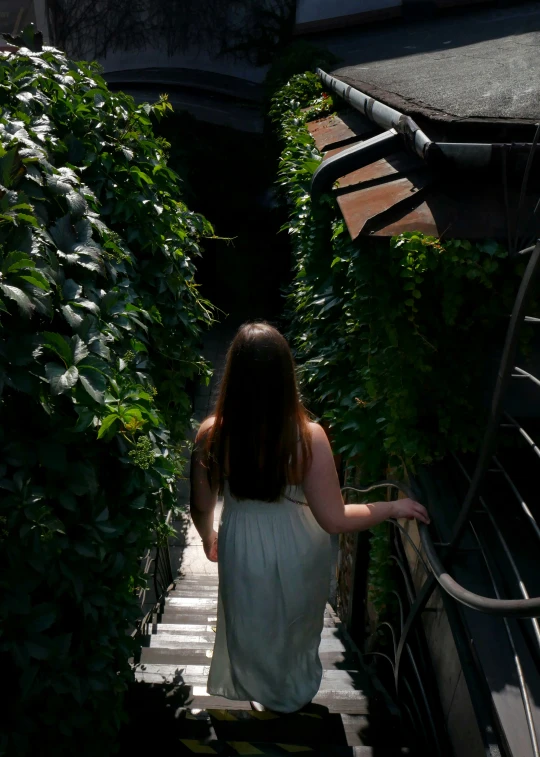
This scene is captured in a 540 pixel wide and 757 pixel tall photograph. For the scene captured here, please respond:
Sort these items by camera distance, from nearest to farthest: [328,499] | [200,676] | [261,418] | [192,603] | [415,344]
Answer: [261,418]
[328,499]
[415,344]
[200,676]
[192,603]

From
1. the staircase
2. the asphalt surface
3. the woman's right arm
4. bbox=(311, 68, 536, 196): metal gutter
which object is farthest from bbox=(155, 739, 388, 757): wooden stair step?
the asphalt surface

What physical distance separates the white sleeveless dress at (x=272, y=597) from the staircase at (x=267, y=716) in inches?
4.1

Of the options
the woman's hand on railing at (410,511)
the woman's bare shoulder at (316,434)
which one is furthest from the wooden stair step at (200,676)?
the woman's bare shoulder at (316,434)

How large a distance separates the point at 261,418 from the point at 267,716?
1264 millimetres

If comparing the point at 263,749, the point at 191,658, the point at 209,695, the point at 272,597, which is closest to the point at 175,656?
the point at 191,658

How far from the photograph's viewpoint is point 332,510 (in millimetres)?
2148

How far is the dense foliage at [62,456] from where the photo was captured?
163cm

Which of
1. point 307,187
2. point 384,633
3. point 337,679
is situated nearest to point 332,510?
point 337,679

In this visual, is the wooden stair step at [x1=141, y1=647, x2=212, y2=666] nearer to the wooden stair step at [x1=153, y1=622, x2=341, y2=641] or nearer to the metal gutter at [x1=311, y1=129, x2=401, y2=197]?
the wooden stair step at [x1=153, y1=622, x2=341, y2=641]

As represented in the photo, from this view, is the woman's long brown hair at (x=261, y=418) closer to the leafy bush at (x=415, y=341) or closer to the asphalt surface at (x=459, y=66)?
the leafy bush at (x=415, y=341)

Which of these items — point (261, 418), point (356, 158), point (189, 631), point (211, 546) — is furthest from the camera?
point (189, 631)

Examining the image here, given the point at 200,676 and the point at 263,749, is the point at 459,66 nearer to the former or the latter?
the point at 200,676

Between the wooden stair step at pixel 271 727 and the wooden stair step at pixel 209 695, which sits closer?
the wooden stair step at pixel 271 727

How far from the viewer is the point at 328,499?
7.01 ft
